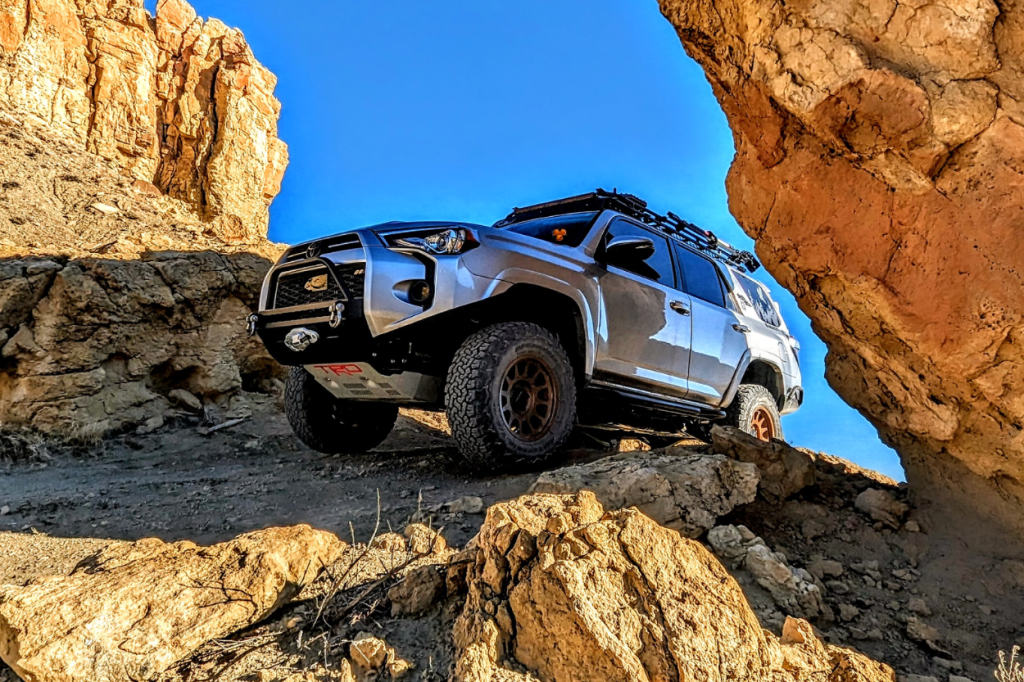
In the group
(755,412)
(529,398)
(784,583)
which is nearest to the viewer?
(784,583)

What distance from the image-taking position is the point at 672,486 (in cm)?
321

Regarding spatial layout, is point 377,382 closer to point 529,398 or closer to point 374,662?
point 529,398

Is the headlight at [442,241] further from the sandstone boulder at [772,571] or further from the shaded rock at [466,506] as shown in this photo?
the sandstone boulder at [772,571]

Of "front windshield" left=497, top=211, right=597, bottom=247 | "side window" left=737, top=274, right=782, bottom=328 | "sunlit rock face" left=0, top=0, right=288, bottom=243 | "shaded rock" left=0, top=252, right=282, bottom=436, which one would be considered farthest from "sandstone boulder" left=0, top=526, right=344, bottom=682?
"sunlit rock face" left=0, top=0, right=288, bottom=243

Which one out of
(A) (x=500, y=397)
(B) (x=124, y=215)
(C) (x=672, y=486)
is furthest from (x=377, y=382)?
(B) (x=124, y=215)

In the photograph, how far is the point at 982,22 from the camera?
257cm

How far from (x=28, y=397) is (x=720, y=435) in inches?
264

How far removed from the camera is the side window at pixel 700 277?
5.79 m

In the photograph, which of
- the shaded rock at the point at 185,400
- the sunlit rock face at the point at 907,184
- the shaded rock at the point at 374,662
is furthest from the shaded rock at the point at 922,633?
the shaded rock at the point at 185,400

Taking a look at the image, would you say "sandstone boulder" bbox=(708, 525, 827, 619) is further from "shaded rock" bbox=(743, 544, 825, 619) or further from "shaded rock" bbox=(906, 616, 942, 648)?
"shaded rock" bbox=(906, 616, 942, 648)

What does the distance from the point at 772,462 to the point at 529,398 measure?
1592 millimetres

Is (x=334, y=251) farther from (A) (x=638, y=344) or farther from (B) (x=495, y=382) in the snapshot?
(A) (x=638, y=344)

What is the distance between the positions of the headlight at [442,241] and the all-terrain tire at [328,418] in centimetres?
162

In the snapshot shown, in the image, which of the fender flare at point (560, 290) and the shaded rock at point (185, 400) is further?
the shaded rock at point (185, 400)
